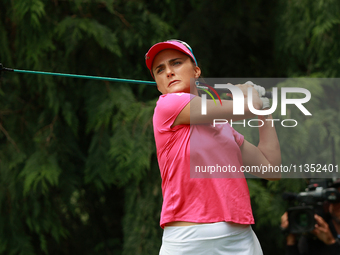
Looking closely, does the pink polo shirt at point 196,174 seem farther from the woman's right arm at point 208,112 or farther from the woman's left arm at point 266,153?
the woman's left arm at point 266,153

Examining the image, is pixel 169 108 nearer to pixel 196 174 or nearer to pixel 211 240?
pixel 196 174

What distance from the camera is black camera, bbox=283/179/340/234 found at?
2182mm

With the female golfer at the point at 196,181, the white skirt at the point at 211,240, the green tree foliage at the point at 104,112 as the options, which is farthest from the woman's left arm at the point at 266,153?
the green tree foliage at the point at 104,112

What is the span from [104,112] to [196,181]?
1.45 metres

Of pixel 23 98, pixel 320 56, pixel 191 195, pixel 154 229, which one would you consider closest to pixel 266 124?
pixel 191 195

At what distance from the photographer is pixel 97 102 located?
2549 mm

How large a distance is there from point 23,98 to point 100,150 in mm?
686

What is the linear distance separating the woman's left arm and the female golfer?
68 mm

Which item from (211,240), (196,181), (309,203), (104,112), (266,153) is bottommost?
(211,240)

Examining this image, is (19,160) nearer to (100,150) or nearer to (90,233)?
(100,150)

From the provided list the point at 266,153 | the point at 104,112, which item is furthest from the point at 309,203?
the point at 104,112

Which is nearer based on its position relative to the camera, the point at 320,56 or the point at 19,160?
the point at 19,160

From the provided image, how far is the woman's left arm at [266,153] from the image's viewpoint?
1305 mm

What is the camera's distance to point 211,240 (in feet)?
3.60
